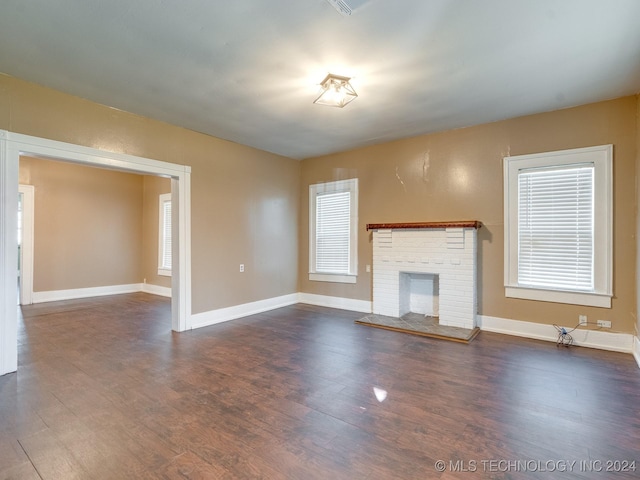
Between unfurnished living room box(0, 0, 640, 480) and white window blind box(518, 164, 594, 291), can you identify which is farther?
white window blind box(518, 164, 594, 291)

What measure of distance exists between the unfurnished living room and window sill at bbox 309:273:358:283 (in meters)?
0.04

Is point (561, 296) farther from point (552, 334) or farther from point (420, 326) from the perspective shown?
point (420, 326)

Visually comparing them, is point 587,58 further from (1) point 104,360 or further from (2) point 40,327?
(2) point 40,327

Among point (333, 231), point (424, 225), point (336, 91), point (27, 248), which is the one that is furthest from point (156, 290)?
point (336, 91)

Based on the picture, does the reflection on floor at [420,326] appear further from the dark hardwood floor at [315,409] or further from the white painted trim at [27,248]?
the white painted trim at [27,248]

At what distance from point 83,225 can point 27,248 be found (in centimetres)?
106

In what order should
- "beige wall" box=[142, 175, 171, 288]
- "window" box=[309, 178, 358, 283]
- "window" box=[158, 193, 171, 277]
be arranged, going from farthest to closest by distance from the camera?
"beige wall" box=[142, 175, 171, 288]
"window" box=[158, 193, 171, 277]
"window" box=[309, 178, 358, 283]

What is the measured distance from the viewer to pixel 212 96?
344cm

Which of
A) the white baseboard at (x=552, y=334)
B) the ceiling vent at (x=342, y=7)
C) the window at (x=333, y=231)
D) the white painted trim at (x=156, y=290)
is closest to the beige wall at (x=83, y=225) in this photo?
the white painted trim at (x=156, y=290)

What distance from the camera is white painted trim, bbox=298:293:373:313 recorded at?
17.8 ft

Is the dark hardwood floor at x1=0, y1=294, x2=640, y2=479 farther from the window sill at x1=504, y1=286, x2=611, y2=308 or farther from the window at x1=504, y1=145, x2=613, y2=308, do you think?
the window at x1=504, y1=145, x2=613, y2=308

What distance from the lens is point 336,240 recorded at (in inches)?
230

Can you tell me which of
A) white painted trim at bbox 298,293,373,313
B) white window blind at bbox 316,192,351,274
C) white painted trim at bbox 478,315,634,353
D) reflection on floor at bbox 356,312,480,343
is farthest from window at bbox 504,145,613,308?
white window blind at bbox 316,192,351,274

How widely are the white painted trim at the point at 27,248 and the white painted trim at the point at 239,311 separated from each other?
3968 millimetres
